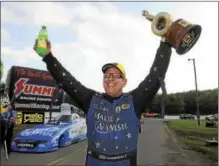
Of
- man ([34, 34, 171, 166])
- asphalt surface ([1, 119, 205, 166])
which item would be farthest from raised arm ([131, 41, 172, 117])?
asphalt surface ([1, 119, 205, 166])

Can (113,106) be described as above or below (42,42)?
below

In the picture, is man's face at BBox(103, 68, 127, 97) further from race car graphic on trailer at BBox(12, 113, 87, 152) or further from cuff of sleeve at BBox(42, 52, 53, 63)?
race car graphic on trailer at BBox(12, 113, 87, 152)

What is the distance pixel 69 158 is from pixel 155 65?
32.2ft

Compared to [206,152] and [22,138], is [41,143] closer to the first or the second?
[22,138]

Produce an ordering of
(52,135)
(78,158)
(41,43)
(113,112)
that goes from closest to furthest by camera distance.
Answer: (113,112)
(41,43)
(78,158)
(52,135)

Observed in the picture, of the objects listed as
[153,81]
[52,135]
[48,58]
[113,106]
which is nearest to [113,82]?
[113,106]

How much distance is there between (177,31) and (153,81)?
0.48 m

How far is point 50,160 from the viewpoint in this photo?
12.3 m

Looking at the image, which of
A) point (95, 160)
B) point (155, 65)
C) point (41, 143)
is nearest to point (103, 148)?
point (95, 160)

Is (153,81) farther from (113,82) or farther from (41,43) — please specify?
(41,43)

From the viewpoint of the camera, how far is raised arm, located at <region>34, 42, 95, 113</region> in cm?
339

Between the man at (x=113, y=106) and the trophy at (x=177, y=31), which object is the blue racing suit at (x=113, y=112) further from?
the trophy at (x=177, y=31)

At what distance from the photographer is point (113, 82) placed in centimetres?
326

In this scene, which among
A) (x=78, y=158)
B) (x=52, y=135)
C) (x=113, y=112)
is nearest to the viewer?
(x=113, y=112)
